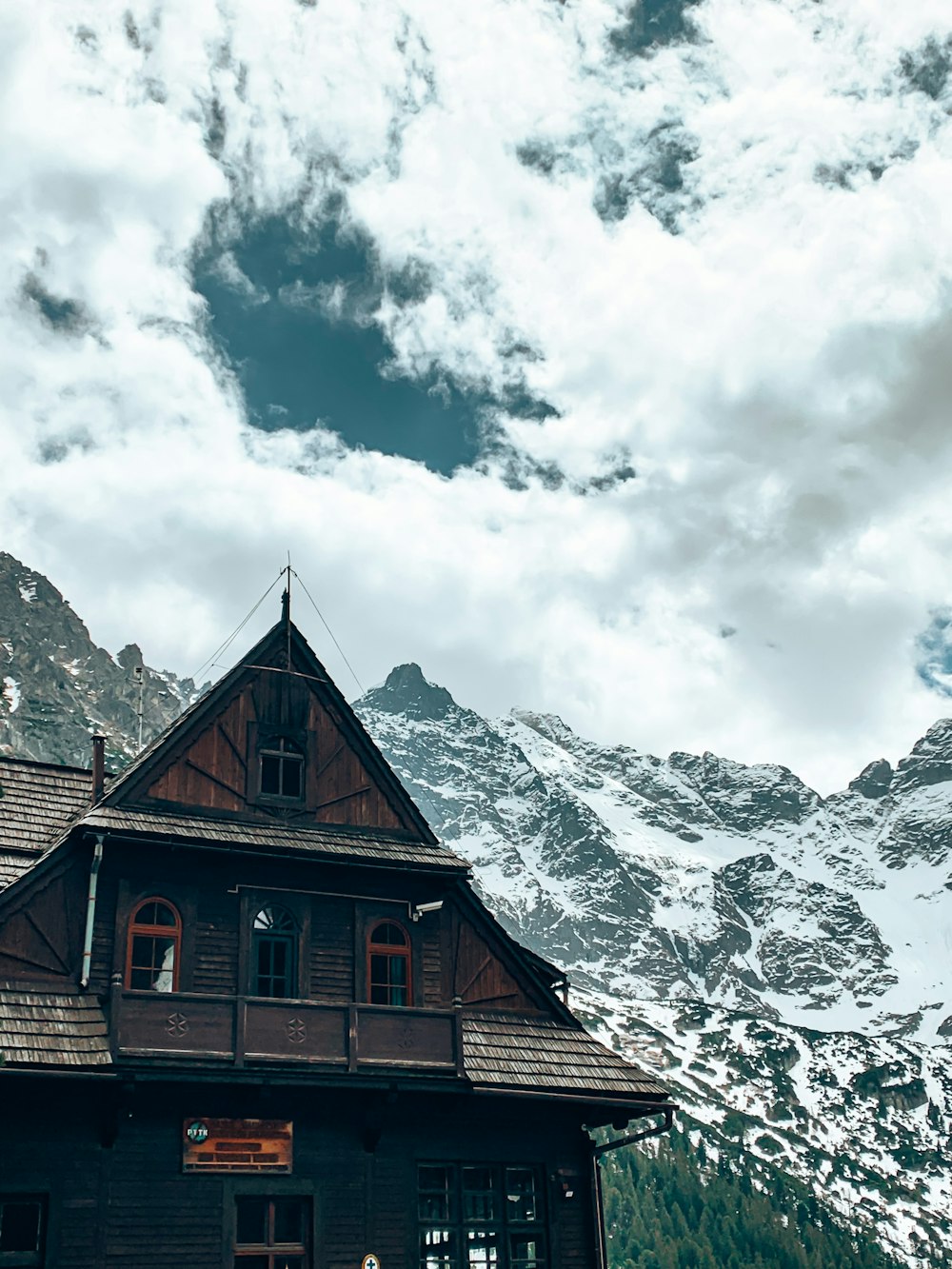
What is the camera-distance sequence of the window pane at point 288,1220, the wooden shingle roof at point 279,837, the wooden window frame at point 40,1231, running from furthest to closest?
the wooden shingle roof at point 279,837, the window pane at point 288,1220, the wooden window frame at point 40,1231

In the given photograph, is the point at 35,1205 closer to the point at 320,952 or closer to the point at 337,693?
the point at 320,952

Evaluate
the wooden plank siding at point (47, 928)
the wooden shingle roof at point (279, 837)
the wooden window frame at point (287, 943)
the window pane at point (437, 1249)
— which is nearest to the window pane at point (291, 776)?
the wooden shingle roof at point (279, 837)

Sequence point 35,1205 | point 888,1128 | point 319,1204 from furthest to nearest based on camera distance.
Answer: point 888,1128, point 319,1204, point 35,1205

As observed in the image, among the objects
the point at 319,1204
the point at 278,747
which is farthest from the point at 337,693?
the point at 319,1204

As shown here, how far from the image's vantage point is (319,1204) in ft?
74.6

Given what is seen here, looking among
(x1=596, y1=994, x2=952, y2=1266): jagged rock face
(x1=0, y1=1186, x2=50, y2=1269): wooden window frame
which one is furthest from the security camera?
(x1=596, y1=994, x2=952, y2=1266): jagged rock face

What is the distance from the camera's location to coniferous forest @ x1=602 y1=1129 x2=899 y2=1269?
116m

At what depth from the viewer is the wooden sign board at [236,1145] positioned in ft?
72.3

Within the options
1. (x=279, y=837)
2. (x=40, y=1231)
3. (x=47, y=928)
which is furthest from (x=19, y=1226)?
(x=279, y=837)

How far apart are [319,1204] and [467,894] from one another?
5.93m

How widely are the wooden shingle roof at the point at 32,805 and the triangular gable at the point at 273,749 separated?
182 centimetres

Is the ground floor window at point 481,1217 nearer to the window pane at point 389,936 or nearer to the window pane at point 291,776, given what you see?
the window pane at point 389,936

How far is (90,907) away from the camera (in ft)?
74.1

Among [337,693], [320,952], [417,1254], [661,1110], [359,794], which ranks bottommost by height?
[417,1254]
